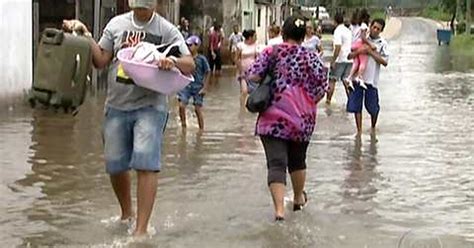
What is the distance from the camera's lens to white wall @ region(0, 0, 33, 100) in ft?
52.3

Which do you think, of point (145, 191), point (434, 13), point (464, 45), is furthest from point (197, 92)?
point (434, 13)

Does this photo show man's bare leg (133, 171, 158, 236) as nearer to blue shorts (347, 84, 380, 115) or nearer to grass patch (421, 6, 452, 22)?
blue shorts (347, 84, 380, 115)

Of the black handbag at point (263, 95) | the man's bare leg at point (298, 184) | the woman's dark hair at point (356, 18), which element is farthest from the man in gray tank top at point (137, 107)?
the woman's dark hair at point (356, 18)

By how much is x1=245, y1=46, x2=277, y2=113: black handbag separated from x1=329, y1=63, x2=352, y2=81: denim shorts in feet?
33.3

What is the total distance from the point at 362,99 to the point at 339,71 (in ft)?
16.0

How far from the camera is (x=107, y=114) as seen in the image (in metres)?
7.25

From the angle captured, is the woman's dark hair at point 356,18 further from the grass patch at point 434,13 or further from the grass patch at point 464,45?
the grass patch at point 434,13

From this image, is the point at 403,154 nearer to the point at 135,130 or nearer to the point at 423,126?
the point at 423,126

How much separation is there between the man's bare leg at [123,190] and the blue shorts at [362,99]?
6.30 m

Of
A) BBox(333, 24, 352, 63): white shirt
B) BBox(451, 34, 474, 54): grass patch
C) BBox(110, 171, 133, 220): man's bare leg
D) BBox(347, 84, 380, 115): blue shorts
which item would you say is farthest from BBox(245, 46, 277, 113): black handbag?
BBox(451, 34, 474, 54): grass patch

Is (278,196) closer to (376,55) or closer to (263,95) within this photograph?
(263,95)

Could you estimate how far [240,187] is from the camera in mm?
9320

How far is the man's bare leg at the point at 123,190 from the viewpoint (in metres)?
7.48

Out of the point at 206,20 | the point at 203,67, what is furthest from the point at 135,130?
the point at 206,20
